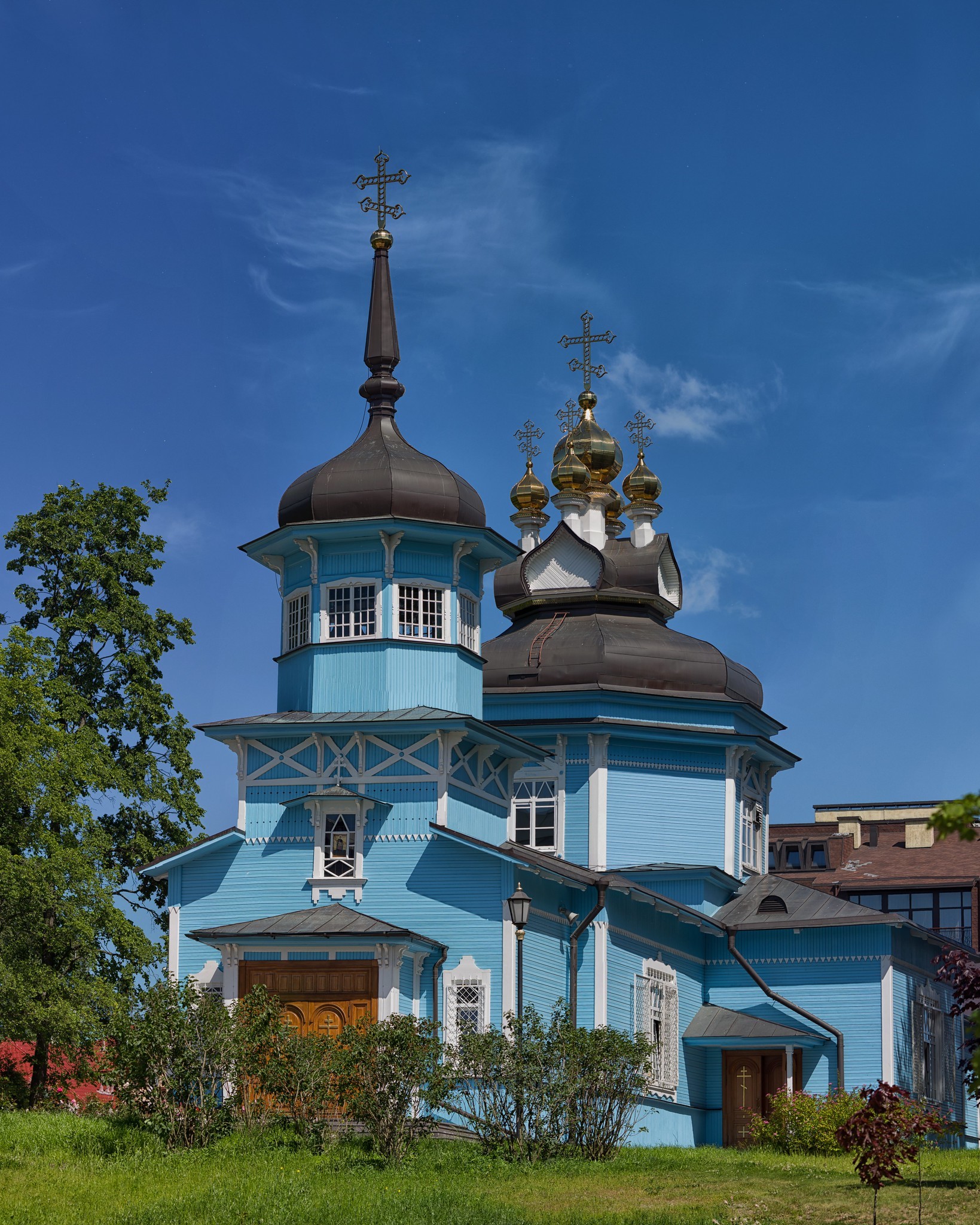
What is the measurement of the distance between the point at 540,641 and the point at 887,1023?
347 inches

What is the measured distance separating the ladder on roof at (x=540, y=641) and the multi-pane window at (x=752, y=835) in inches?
174

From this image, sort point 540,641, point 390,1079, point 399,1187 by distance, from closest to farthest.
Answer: point 399,1187 → point 390,1079 → point 540,641

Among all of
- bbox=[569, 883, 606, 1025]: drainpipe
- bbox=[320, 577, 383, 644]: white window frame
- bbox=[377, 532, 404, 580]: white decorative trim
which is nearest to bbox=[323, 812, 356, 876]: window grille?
bbox=[320, 577, 383, 644]: white window frame

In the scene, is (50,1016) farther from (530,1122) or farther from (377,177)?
(377,177)

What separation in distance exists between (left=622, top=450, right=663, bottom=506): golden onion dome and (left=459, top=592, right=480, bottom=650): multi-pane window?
35.5ft

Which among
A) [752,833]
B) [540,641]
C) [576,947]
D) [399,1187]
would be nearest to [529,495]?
[540,641]

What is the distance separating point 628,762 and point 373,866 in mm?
7523

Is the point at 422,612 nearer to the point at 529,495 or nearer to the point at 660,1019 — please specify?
the point at 660,1019

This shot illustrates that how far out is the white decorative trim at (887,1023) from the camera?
30.0 m

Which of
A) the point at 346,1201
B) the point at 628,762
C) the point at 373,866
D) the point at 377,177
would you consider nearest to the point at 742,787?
the point at 628,762

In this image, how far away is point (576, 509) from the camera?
123 ft

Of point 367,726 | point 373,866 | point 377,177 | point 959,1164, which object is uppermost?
point 377,177

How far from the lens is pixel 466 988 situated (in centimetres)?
2534

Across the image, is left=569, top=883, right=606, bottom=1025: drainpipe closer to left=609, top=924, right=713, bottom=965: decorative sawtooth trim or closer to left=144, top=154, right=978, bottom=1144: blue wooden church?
left=144, top=154, right=978, bottom=1144: blue wooden church
